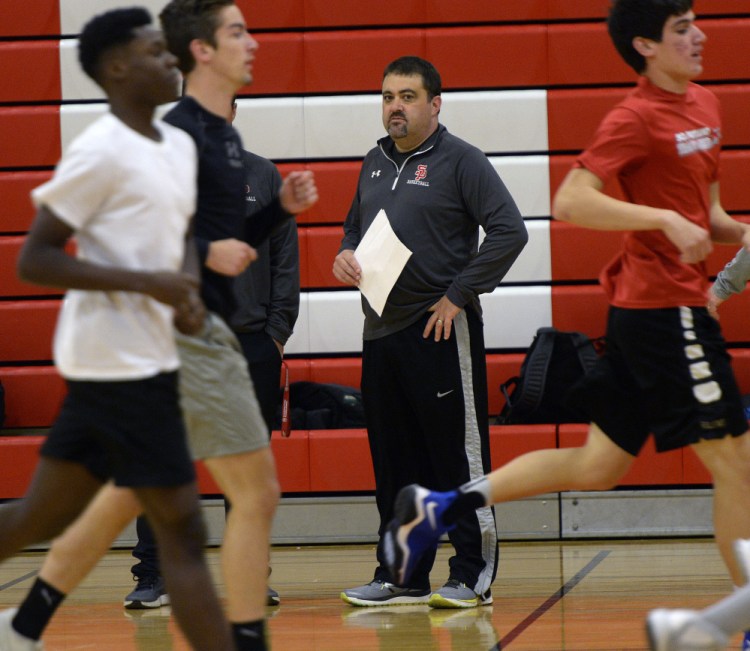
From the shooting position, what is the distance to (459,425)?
3736mm

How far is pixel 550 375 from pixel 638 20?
2.47 m

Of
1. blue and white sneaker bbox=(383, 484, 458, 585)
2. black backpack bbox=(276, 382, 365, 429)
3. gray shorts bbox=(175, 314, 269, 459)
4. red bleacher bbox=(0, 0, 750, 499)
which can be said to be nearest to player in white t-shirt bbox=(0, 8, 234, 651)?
gray shorts bbox=(175, 314, 269, 459)

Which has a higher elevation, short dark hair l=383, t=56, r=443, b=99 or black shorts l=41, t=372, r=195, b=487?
short dark hair l=383, t=56, r=443, b=99

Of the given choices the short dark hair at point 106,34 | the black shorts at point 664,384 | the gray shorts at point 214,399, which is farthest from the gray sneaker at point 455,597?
the short dark hair at point 106,34

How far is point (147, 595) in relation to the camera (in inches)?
147

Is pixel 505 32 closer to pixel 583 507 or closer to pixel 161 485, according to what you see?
pixel 583 507

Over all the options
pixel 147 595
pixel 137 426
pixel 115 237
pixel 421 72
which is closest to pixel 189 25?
pixel 115 237

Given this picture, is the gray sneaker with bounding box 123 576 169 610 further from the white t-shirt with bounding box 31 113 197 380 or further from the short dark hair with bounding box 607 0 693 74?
the short dark hair with bounding box 607 0 693 74

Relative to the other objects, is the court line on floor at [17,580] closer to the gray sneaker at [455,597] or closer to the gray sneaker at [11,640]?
the gray sneaker at [455,597]

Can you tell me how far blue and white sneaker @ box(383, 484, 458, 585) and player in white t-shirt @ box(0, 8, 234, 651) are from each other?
32.5 inches

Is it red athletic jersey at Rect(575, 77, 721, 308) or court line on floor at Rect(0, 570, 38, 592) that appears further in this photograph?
court line on floor at Rect(0, 570, 38, 592)

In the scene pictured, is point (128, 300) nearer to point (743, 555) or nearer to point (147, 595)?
point (743, 555)

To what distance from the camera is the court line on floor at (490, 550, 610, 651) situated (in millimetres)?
3139

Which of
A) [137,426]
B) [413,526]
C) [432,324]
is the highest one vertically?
[137,426]
